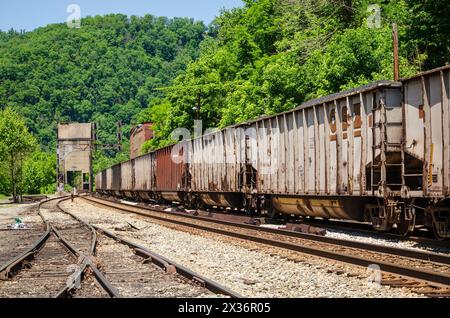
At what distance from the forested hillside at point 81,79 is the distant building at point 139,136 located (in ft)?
183

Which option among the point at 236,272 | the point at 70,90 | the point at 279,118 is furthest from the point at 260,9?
the point at 70,90

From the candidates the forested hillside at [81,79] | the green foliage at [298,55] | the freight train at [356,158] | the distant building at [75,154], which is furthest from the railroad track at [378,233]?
the forested hillside at [81,79]

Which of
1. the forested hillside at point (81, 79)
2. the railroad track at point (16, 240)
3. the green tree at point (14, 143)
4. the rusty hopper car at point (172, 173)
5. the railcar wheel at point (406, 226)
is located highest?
the forested hillside at point (81, 79)

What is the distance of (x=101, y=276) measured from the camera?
395 inches

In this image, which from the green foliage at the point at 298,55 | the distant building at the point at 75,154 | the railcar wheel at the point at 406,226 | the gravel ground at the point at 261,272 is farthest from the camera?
the distant building at the point at 75,154

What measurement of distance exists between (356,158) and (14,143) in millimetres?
45347

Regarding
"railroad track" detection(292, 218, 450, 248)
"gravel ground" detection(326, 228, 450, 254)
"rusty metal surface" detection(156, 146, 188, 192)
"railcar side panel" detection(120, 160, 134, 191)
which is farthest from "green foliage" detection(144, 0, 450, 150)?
"gravel ground" detection(326, 228, 450, 254)

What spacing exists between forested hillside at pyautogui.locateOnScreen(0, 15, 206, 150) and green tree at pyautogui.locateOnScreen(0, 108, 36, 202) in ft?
379

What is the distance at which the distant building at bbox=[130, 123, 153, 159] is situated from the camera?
10456 centimetres

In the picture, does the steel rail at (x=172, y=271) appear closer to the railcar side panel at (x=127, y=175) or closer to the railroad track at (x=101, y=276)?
the railroad track at (x=101, y=276)

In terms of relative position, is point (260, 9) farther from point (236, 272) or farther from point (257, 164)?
point (236, 272)

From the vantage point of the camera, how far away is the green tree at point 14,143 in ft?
184

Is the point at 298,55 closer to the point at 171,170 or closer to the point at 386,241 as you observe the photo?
the point at 171,170

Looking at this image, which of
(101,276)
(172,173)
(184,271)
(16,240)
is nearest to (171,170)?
(172,173)
